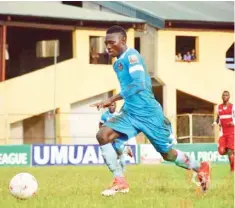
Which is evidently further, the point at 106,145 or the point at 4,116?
the point at 4,116

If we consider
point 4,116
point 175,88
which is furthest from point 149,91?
point 175,88

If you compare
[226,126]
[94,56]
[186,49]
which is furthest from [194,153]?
[186,49]

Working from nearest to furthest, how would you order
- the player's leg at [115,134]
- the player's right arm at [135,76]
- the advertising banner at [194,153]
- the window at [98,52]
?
the player's right arm at [135,76] < the player's leg at [115,134] < the advertising banner at [194,153] < the window at [98,52]

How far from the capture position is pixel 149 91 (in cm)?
1158

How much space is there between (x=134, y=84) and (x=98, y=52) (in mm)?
30229

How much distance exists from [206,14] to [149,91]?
3153 cm

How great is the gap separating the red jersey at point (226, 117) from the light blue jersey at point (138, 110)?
11.5 meters

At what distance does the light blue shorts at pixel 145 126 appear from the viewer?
11555 mm

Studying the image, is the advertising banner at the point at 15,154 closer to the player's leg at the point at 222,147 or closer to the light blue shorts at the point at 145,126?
the player's leg at the point at 222,147

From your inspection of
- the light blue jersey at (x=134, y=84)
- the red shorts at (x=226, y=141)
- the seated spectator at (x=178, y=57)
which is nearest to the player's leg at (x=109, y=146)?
the light blue jersey at (x=134, y=84)

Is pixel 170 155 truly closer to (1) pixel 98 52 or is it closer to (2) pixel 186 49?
(1) pixel 98 52

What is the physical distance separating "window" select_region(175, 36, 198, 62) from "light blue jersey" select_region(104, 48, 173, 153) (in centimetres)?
2999

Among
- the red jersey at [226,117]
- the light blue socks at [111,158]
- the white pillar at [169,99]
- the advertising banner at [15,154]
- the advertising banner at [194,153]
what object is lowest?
the advertising banner at [194,153]

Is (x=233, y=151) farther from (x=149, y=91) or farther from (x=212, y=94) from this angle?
(x=212, y=94)
